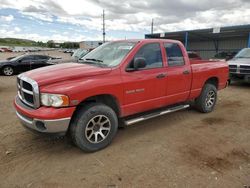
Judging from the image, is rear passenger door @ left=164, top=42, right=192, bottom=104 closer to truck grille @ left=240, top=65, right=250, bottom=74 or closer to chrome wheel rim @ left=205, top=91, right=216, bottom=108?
chrome wheel rim @ left=205, top=91, right=216, bottom=108

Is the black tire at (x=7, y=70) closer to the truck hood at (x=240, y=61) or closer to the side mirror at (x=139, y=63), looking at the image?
the side mirror at (x=139, y=63)

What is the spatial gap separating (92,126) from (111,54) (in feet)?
5.02

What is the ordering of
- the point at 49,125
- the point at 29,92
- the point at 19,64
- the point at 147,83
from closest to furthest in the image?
the point at 49,125, the point at 29,92, the point at 147,83, the point at 19,64

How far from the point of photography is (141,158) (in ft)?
11.4

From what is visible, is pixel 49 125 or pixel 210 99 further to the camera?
pixel 210 99

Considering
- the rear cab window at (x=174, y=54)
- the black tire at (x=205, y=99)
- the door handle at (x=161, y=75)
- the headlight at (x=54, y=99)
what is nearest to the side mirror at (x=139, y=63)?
the door handle at (x=161, y=75)

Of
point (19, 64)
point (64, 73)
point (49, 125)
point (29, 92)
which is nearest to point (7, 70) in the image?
point (19, 64)

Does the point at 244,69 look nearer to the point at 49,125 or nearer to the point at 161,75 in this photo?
the point at 161,75

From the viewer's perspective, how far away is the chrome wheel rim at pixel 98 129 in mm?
3572

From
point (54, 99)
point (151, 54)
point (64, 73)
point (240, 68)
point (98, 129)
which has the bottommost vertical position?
point (98, 129)

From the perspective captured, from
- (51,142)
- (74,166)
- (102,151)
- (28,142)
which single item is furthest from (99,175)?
(28,142)

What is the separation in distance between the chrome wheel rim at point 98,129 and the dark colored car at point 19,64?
35.0ft

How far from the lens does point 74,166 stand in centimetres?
325

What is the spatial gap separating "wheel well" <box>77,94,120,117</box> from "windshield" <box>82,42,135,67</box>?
1.95 ft
